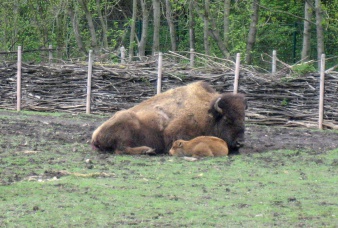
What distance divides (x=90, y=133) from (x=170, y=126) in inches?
105

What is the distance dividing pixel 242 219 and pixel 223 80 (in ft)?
32.2

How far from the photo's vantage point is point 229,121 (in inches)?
401

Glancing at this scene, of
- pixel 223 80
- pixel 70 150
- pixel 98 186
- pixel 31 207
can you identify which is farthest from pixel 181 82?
pixel 31 207

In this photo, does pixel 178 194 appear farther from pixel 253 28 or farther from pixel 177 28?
pixel 177 28

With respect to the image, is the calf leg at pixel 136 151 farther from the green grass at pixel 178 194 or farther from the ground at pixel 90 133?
the ground at pixel 90 133

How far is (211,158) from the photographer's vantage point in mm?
9570

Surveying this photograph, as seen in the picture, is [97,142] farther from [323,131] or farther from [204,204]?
[323,131]

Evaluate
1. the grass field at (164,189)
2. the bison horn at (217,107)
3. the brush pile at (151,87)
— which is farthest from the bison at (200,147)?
the brush pile at (151,87)

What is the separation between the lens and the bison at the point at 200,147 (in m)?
9.66

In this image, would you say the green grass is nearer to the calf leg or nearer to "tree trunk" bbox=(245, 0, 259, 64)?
the calf leg

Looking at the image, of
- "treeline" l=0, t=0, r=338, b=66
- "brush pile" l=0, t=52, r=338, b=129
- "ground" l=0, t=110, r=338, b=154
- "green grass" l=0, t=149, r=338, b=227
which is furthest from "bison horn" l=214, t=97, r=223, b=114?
"treeline" l=0, t=0, r=338, b=66

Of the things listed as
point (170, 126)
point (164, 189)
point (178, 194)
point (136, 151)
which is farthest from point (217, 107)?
point (178, 194)

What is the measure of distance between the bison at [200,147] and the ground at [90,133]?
0.68 m

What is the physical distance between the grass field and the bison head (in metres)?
0.30
